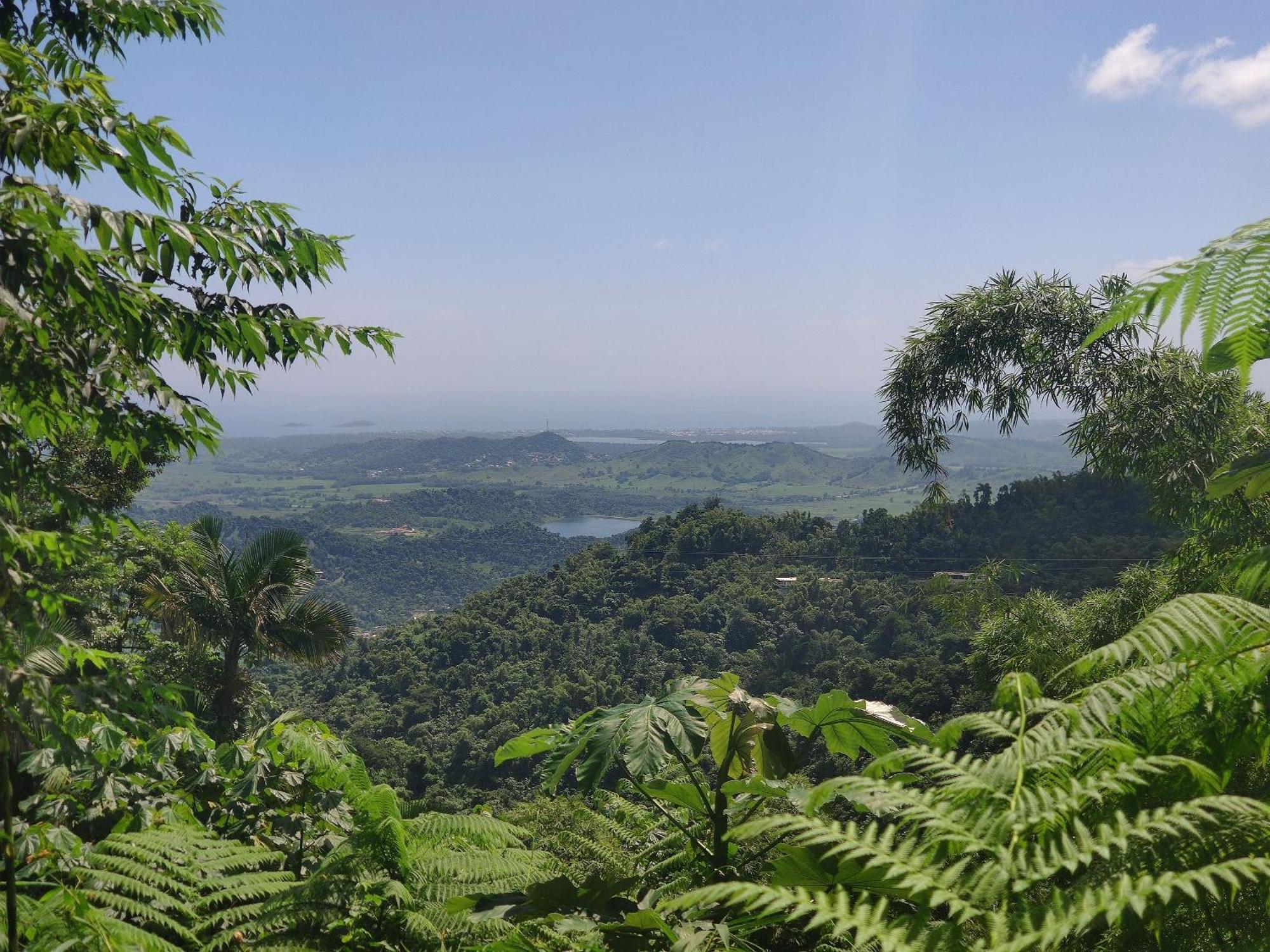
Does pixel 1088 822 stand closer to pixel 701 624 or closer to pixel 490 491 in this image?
pixel 701 624

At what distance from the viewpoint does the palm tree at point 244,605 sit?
852 centimetres

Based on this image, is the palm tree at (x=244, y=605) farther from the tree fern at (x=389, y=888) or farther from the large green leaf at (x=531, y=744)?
the large green leaf at (x=531, y=744)

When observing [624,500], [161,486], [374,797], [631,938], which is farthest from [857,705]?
[161,486]

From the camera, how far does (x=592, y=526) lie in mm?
106875

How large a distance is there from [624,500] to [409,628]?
82.8 metres

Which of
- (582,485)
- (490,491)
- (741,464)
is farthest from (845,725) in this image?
(582,485)

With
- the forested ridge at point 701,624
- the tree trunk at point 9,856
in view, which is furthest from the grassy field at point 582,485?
the tree trunk at point 9,856

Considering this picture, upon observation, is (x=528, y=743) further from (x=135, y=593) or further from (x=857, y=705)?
(x=135, y=593)

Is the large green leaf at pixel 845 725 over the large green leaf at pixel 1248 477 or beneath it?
beneath

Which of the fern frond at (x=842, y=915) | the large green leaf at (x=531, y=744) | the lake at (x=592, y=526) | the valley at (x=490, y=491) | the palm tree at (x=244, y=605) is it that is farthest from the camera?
the lake at (x=592, y=526)

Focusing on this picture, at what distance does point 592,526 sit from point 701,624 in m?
78.1

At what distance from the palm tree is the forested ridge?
6.80 meters

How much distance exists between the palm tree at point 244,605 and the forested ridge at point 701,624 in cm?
680

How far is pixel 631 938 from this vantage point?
1309mm
